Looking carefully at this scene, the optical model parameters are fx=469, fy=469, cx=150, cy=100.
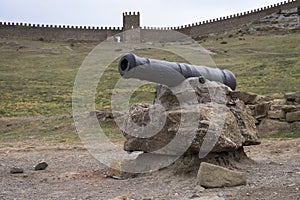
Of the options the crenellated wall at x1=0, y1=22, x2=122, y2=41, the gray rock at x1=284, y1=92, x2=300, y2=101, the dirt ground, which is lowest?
the dirt ground

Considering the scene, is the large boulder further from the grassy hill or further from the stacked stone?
the grassy hill

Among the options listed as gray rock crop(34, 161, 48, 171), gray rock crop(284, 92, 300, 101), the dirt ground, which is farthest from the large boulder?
gray rock crop(284, 92, 300, 101)

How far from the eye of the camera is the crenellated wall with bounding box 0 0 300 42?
72.9 meters

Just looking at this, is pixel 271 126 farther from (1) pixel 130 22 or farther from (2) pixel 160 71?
(1) pixel 130 22

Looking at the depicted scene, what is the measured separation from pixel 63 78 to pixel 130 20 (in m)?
45.4

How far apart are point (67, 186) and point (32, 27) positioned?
230ft

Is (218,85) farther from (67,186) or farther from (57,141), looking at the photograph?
(57,141)

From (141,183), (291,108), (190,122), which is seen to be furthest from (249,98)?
(141,183)

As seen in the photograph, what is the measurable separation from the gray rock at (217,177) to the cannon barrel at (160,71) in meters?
1.60

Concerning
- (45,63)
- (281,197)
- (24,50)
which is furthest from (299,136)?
(24,50)

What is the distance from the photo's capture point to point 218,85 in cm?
791

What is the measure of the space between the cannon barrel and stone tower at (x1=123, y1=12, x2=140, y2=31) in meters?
71.5

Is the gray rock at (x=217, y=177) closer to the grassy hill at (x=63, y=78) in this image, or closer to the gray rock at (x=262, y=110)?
the gray rock at (x=262, y=110)

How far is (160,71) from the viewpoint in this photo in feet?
23.2
